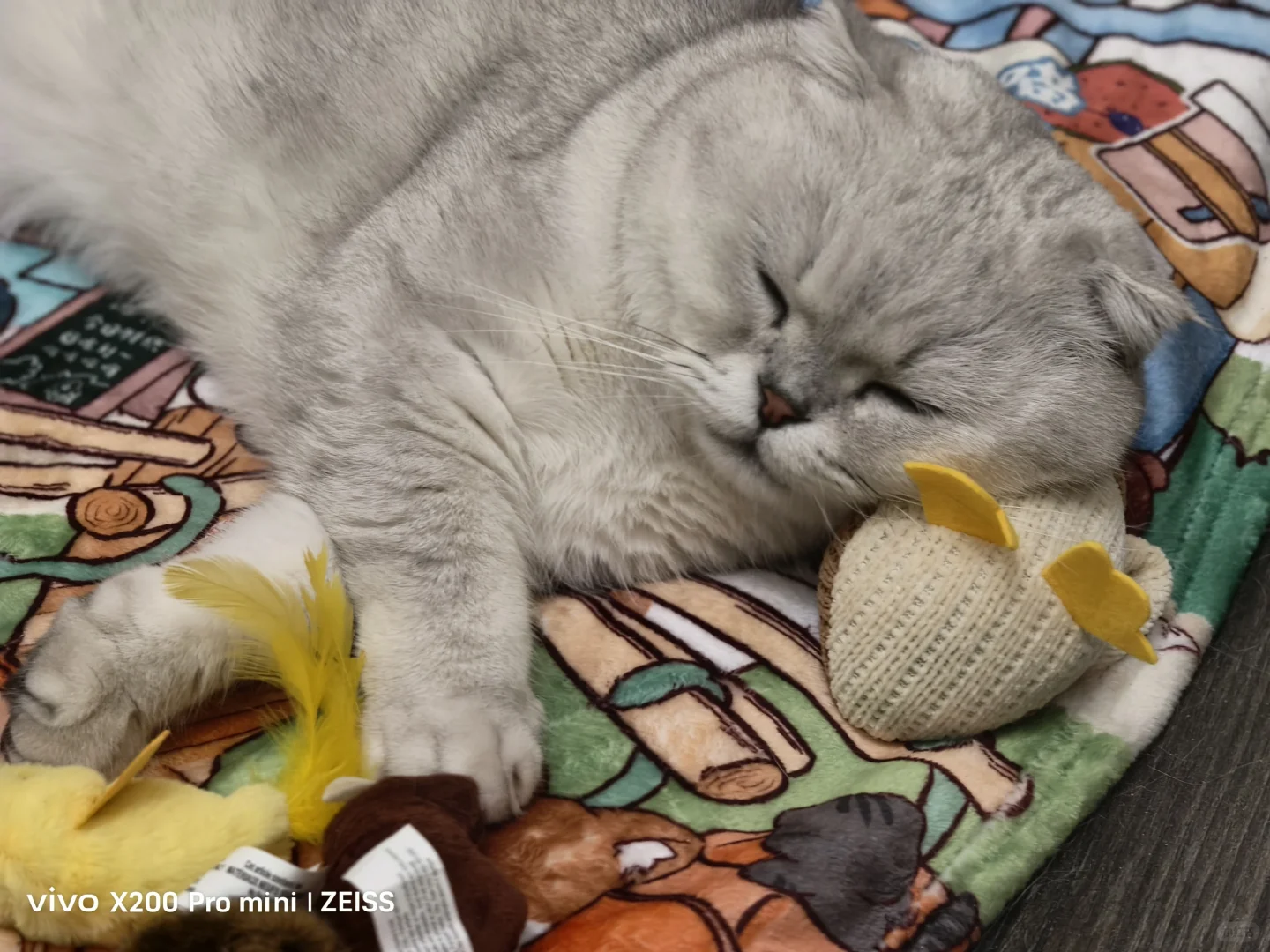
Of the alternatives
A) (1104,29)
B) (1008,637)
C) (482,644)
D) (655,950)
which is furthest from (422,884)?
(1104,29)

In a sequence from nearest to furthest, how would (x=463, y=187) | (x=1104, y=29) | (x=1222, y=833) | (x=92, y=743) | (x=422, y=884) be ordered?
(x=422, y=884), (x=92, y=743), (x=1222, y=833), (x=463, y=187), (x=1104, y=29)

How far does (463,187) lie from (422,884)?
0.78 metres

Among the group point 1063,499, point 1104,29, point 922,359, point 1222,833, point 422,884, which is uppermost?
point 1104,29

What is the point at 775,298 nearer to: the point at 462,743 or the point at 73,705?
the point at 462,743

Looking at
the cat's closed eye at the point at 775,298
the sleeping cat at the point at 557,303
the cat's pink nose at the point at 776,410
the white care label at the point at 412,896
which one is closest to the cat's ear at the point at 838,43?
the sleeping cat at the point at 557,303

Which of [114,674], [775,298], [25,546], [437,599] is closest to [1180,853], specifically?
[775,298]

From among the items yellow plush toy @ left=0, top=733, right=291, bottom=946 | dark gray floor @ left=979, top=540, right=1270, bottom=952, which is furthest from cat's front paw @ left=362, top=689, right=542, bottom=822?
dark gray floor @ left=979, top=540, right=1270, bottom=952

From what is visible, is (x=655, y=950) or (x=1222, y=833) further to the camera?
(x=1222, y=833)

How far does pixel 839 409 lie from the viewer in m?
1.08

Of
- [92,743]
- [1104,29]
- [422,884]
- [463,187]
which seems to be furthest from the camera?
[1104,29]

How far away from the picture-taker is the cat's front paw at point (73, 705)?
38.0 inches

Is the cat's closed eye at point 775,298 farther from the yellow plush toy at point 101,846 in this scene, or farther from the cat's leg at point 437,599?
the yellow plush toy at point 101,846

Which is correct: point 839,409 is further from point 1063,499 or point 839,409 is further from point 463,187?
point 463,187

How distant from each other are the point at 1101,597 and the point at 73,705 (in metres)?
0.94
